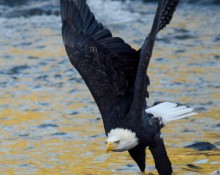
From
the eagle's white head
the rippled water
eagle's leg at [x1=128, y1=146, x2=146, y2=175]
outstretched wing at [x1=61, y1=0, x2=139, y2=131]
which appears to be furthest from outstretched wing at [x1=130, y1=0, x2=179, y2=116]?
the rippled water

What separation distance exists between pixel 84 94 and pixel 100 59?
352 centimetres

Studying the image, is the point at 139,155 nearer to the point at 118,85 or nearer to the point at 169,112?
the point at 169,112

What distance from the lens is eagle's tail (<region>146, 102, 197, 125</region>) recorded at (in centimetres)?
818

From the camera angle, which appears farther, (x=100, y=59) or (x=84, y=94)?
(x=84, y=94)

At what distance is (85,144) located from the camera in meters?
9.59

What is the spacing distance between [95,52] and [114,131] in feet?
3.71

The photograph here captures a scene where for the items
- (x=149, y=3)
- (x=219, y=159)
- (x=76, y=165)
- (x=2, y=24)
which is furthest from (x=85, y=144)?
(x=149, y=3)

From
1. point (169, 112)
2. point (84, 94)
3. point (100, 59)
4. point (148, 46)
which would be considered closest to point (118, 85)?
point (100, 59)

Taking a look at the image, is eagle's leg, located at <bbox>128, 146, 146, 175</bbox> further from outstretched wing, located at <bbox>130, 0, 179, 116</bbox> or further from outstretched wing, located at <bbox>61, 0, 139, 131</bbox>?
outstretched wing, located at <bbox>130, 0, 179, 116</bbox>

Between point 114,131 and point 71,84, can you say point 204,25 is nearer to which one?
point 71,84

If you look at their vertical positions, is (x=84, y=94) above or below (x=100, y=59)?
below

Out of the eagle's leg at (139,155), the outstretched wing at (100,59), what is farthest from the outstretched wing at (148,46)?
the eagle's leg at (139,155)

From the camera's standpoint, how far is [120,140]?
→ 765cm

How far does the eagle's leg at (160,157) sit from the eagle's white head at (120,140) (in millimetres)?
301
